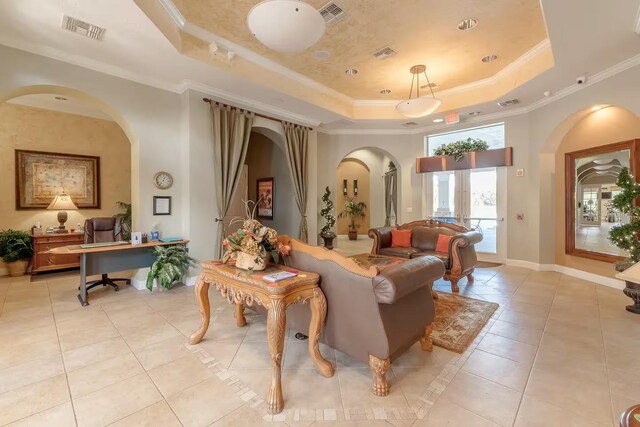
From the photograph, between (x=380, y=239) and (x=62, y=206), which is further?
(x=380, y=239)

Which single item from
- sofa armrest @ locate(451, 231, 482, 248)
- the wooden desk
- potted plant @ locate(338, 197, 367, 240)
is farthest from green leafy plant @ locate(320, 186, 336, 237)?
the wooden desk

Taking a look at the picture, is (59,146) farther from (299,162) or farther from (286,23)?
(286,23)

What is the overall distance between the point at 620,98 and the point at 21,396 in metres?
7.26

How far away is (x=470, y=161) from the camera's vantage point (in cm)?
640

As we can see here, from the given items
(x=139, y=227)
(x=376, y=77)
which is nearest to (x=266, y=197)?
(x=139, y=227)

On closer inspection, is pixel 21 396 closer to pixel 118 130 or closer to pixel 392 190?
pixel 118 130

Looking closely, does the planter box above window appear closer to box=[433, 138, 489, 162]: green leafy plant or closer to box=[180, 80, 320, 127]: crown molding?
box=[433, 138, 489, 162]: green leafy plant

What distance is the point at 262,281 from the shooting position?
6.49 feet

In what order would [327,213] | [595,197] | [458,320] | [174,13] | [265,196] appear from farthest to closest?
[265,196] → [327,213] → [595,197] → [174,13] → [458,320]

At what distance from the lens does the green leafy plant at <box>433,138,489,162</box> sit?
631 centimetres

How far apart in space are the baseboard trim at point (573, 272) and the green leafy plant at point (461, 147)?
2.56 metres

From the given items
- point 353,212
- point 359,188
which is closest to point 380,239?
point 353,212

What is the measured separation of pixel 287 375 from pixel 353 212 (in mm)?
8716

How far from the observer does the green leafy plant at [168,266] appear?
13.3 feet
